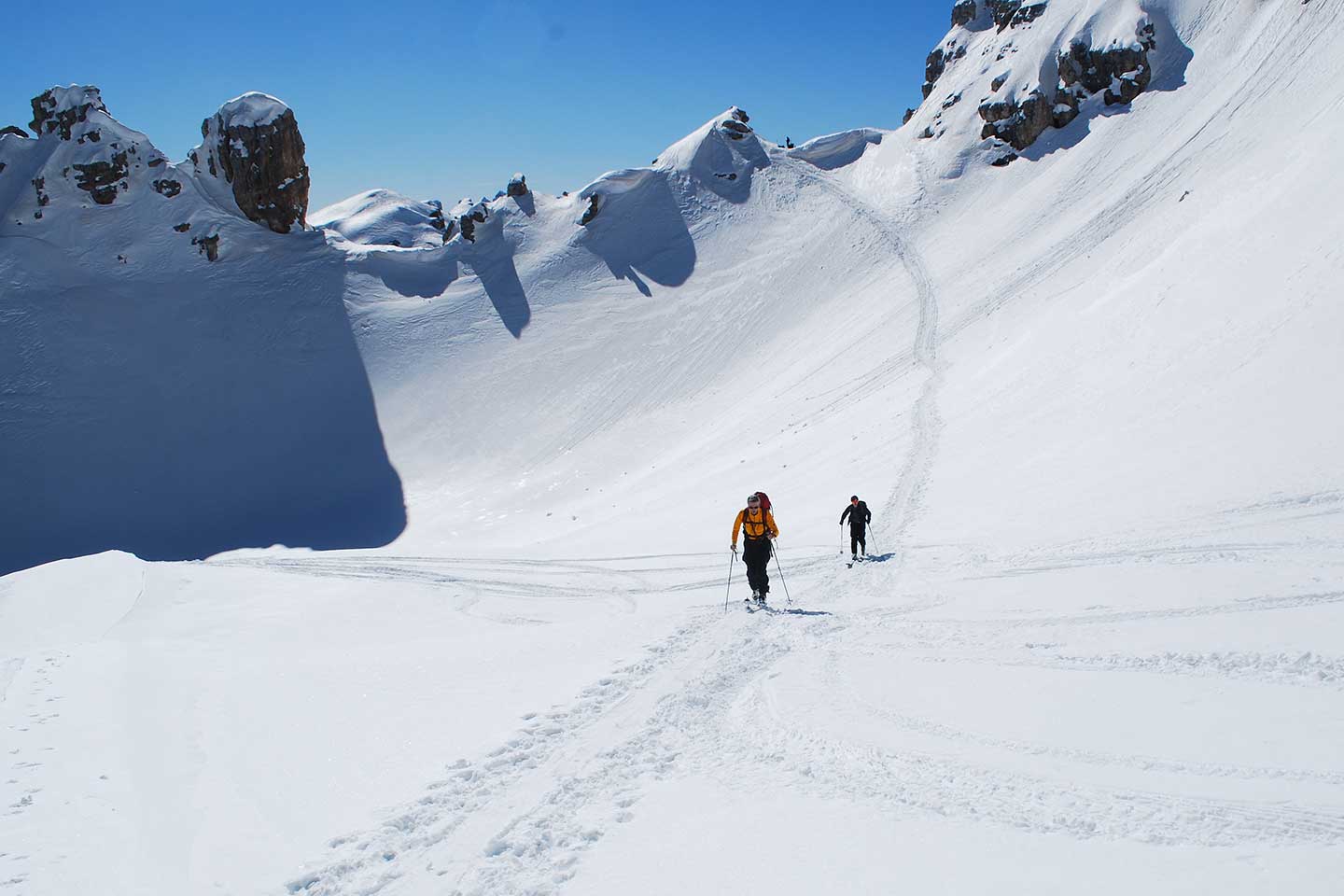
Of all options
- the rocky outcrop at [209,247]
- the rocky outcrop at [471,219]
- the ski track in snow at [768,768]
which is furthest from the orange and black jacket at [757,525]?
the rocky outcrop at [209,247]

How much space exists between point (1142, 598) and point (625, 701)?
649cm

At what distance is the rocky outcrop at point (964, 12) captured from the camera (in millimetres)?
65500

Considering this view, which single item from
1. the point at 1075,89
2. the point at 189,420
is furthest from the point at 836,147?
the point at 189,420

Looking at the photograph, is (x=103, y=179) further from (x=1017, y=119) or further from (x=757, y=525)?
(x=757, y=525)

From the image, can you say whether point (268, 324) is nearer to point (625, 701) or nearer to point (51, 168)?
point (51, 168)

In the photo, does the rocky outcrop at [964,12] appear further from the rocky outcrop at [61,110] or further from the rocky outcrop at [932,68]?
the rocky outcrop at [61,110]

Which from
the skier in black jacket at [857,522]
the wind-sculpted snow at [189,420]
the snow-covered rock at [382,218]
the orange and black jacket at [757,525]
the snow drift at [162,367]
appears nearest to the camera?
the orange and black jacket at [757,525]

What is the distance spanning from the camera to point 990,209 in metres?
47.1

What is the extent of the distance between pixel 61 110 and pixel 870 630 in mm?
73584

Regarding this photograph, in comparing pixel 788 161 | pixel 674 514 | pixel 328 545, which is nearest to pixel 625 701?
pixel 674 514

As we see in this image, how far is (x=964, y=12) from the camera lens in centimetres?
6594

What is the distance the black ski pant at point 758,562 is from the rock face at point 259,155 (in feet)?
189

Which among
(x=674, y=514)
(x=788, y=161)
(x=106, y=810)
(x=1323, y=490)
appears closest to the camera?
(x=106, y=810)

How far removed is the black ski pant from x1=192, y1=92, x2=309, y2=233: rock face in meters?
57.7
